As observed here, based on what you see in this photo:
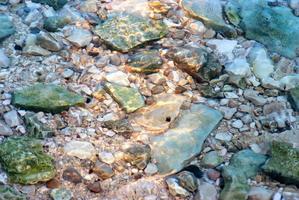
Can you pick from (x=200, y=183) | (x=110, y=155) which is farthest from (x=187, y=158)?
(x=110, y=155)

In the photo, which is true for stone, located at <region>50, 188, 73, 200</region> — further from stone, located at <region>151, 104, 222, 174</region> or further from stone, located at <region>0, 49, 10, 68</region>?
stone, located at <region>0, 49, 10, 68</region>

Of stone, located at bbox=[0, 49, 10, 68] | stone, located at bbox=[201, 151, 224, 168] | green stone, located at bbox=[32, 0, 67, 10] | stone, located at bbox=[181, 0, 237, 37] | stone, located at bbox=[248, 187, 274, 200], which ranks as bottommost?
stone, located at bbox=[201, 151, 224, 168]

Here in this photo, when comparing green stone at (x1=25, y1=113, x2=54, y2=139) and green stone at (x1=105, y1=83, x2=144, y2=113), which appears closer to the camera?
green stone at (x1=25, y1=113, x2=54, y2=139)

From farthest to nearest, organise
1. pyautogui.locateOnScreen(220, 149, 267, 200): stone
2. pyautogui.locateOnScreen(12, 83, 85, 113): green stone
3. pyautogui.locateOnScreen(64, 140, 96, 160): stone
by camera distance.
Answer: pyautogui.locateOnScreen(12, 83, 85, 113): green stone, pyautogui.locateOnScreen(64, 140, 96, 160): stone, pyautogui.locateOnScreen(220, 149, 267, 200): stone

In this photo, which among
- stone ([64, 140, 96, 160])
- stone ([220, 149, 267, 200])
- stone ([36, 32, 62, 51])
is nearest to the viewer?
stone ([220, 149, 267, 200])

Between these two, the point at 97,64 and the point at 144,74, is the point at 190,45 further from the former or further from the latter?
the point at 97,64

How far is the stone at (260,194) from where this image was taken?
2051 millimetres

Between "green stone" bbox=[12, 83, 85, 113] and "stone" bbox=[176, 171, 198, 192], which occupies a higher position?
"green stone" bbox=[12, 83, 85, 113]

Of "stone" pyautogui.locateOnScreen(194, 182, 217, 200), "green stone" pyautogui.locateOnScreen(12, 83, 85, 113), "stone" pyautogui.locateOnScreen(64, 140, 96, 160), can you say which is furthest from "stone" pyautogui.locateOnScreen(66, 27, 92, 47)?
"stone" pyautogui.locateOnScreen(194, 182, 217, 200)

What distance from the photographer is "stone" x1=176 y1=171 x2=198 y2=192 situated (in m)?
2.09

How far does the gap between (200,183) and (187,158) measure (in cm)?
13

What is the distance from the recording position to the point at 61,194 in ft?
6.63

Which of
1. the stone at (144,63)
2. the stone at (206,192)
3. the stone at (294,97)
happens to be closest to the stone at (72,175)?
the stone at (206,192)

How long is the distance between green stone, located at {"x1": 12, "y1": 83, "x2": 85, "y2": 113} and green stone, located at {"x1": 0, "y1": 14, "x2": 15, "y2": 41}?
37cm
